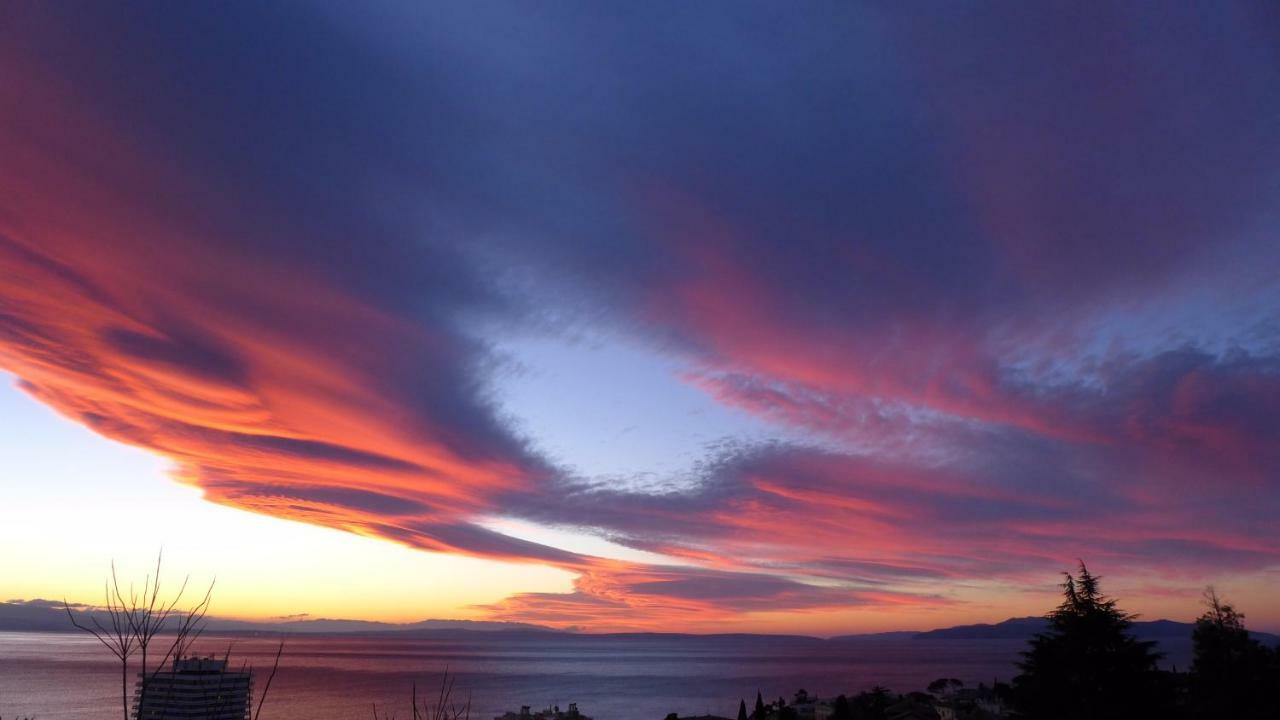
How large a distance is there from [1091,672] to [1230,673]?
1051cm

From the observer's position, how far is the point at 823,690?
120438 mm

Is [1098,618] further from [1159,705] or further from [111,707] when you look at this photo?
[111,707]

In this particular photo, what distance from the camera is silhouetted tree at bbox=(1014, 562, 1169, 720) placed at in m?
27.4

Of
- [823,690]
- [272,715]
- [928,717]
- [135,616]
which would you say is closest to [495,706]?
[272,715]

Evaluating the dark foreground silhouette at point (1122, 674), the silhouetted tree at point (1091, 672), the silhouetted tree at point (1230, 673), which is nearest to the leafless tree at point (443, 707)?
the dark foreground silhouette at point (1122, 674)

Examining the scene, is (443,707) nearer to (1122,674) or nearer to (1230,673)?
(1122,674)

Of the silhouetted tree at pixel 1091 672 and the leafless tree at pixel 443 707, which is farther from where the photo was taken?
the silhouetted tree at pixel 1091 672

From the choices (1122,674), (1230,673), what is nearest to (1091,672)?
(1122,674)

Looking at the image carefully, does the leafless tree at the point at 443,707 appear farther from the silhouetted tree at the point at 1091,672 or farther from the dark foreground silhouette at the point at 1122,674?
the silhouetted tree at the point at 1091,672

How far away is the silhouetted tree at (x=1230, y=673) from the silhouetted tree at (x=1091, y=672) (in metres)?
4.59

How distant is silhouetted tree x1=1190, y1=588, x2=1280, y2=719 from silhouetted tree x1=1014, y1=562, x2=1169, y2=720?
4593 mm

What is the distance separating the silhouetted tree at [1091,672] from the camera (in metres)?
27.4

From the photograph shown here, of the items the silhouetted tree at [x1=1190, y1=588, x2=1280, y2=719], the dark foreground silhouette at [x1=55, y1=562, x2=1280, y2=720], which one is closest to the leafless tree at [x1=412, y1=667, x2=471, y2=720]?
the dark foreground silhouette at [x1=55, y1=562, x2=1280, y2=720]

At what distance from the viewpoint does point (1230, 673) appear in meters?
33.4
